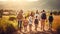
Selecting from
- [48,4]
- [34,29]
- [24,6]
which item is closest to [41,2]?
[48,4]

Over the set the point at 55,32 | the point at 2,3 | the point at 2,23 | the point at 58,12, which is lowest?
the point at 55,32

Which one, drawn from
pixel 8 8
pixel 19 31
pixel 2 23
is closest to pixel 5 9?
pixel 8 8

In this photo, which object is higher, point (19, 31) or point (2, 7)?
point (2, 7)

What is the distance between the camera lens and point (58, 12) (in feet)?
8.16

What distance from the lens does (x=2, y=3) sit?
2502 millimetres

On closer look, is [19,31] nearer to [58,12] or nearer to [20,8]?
[20,8]

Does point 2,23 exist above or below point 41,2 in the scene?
below

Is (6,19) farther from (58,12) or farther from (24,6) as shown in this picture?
(58,12)

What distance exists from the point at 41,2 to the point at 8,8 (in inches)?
20.3

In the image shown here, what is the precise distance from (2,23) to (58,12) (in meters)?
0.87

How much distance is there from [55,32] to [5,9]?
843 mm

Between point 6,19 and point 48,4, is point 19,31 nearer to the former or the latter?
point 6,19

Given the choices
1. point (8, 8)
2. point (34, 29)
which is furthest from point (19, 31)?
point (8, 8)

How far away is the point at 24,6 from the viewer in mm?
2510
